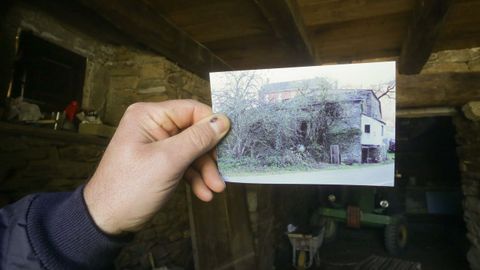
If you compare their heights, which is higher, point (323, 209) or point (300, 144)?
point (300, 144)

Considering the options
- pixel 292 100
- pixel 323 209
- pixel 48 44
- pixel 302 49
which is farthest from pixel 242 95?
pixel 323 209

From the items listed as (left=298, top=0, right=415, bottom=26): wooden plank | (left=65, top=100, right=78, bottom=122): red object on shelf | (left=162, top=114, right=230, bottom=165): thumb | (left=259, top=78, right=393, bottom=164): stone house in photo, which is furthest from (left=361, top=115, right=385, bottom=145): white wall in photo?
(left=65, top=100, right=78, bottom=122): red object on shelf

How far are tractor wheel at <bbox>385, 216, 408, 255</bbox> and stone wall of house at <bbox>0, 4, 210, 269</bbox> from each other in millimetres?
4064

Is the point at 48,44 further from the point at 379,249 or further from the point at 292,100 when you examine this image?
the point at 379,249

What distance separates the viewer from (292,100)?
3.69 ft

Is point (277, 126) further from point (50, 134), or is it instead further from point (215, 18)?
point (50, 134)

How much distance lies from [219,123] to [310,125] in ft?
1.29

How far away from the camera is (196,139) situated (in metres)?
0.75

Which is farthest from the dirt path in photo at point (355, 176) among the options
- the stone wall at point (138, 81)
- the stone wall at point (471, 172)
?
the stone wall at point (471, 172)

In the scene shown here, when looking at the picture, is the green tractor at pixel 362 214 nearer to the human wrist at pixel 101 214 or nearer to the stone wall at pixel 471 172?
the stone wall at pixel 471 172

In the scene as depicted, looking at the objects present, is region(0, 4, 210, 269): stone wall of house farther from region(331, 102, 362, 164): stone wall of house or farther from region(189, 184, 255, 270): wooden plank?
region(331, 102, 362, 164): stone wall of house

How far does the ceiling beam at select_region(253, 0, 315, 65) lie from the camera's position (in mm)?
1839

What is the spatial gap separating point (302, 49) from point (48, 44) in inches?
74.2

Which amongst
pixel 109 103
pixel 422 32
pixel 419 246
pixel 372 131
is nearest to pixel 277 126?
pixel 372 131
